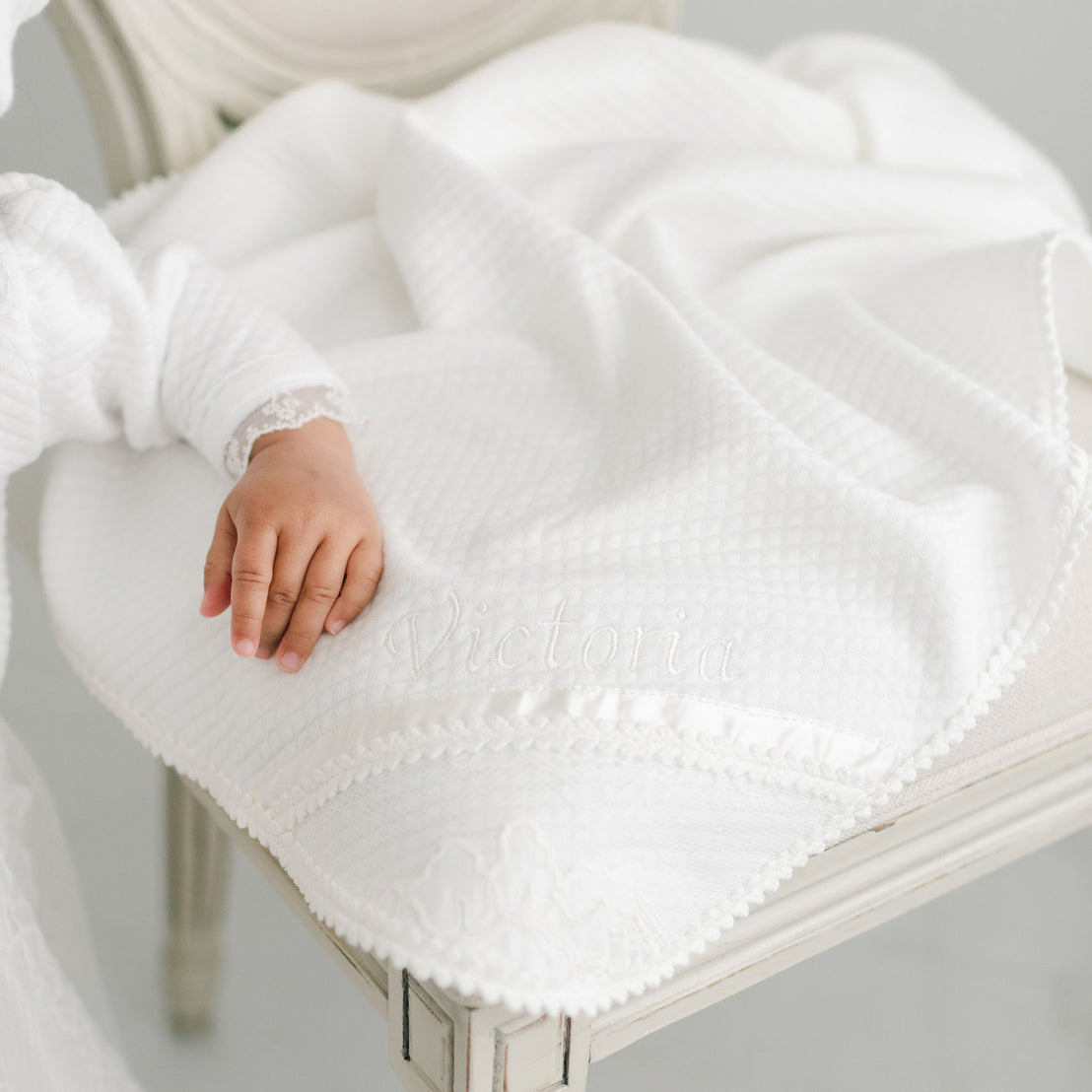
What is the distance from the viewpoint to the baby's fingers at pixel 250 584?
0.53m

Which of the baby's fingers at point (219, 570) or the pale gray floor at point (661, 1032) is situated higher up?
the baby's fingers at point (219, 570)

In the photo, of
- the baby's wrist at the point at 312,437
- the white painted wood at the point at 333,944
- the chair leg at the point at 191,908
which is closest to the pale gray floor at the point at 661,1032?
the chair leg at the point at 191,908

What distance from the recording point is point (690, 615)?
498mm

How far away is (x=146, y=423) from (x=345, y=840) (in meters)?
0.32

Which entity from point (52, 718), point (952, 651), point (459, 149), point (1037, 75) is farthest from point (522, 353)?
point (1037, 75)

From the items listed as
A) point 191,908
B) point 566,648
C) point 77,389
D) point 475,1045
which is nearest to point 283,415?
point 77,389

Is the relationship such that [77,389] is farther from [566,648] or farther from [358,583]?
[566,648]

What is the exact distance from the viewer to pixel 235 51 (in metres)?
0.86

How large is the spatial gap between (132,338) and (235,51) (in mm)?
336

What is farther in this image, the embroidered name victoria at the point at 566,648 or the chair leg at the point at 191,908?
the chair leg at the point at 191,908

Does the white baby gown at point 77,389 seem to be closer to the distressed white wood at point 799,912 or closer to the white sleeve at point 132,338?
the white sleeve at point 132,338

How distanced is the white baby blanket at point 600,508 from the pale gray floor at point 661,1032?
0.29m

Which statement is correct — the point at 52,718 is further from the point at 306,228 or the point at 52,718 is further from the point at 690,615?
the point at 690,615

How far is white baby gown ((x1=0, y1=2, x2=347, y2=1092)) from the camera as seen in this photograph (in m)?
0.56
